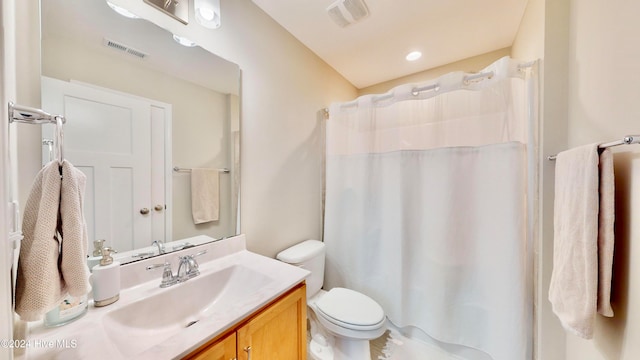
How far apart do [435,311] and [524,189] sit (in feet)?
3.18


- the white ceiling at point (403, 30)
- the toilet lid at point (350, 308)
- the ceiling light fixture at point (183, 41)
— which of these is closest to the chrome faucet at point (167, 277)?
the toilet lid at point (350, 308)

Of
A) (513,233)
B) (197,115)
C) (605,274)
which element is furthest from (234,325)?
(513,233)

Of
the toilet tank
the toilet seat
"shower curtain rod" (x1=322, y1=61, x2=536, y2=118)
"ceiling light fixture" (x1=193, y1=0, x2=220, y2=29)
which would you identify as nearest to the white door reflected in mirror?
"ceiling light fixture" (x1=193, y1=0, x2=220, y2=29)

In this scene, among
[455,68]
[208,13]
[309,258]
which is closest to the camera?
[208,13]

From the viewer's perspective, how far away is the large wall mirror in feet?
2.61

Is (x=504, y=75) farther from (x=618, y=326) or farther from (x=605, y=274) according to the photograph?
(x=618, y=326)

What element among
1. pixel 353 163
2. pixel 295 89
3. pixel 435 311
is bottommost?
pixel 435 311

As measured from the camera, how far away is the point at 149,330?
2.70 feet

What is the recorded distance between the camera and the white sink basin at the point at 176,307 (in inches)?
29.4

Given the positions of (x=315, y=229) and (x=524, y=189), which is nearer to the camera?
(x=524, y=189)

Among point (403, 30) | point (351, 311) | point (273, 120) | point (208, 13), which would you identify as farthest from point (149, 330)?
point (403, 30)

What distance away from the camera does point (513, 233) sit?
4.05 ft

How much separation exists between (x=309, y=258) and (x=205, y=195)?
2.71 feet

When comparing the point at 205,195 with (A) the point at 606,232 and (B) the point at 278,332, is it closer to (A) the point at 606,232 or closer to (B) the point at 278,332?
(B) the point at 278,332
